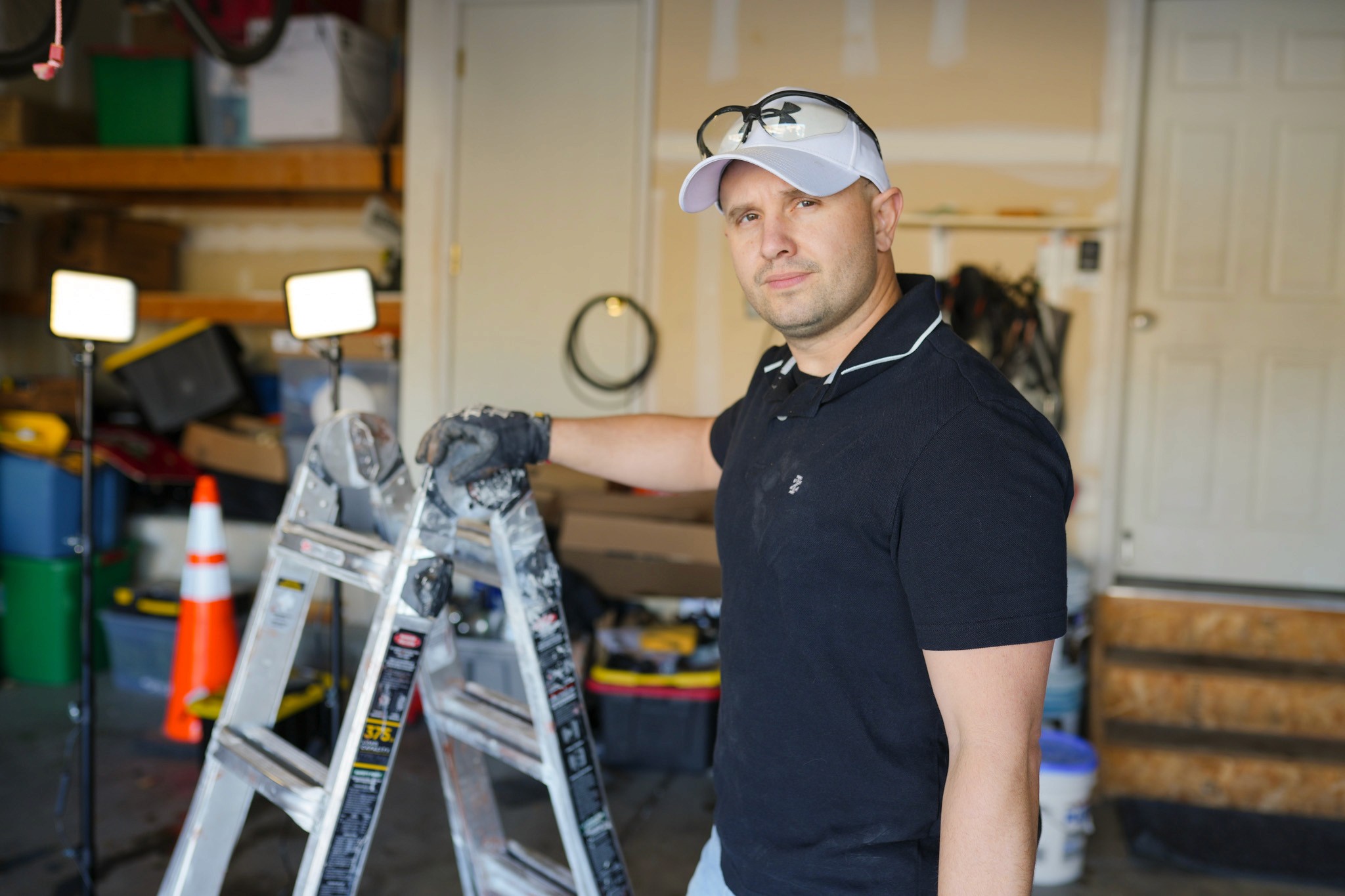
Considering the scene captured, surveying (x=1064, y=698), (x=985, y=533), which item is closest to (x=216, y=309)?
(x=1064, y=698)

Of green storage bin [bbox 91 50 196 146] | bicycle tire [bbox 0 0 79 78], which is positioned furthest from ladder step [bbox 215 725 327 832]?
green storage bin [bbox 91 50 196 146]

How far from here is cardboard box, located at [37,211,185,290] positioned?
5.39 metres

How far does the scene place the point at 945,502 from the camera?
116cm

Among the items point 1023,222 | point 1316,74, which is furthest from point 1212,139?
point 1023,222

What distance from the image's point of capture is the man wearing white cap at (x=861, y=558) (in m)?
1.13

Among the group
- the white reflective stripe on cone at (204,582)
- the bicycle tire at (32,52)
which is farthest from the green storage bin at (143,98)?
the white reflective stripe on cone at (204,582)

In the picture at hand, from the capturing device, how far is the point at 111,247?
5.45 m

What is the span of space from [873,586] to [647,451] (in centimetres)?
70

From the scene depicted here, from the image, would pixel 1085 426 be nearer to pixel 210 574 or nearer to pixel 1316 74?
pixel 1316 74

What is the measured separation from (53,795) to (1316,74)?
521cm

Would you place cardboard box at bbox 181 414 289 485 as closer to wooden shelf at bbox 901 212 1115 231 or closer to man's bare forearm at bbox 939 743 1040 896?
wooden shelf at bbox 901 212 1115 231

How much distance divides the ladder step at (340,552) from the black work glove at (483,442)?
6.5 inches

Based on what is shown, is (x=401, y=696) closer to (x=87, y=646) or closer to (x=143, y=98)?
(x=87, y=646)

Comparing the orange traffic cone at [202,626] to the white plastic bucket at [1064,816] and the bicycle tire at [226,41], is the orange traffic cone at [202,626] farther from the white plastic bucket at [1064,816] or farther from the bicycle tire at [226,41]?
the white plastic bucket at [1064,816]
